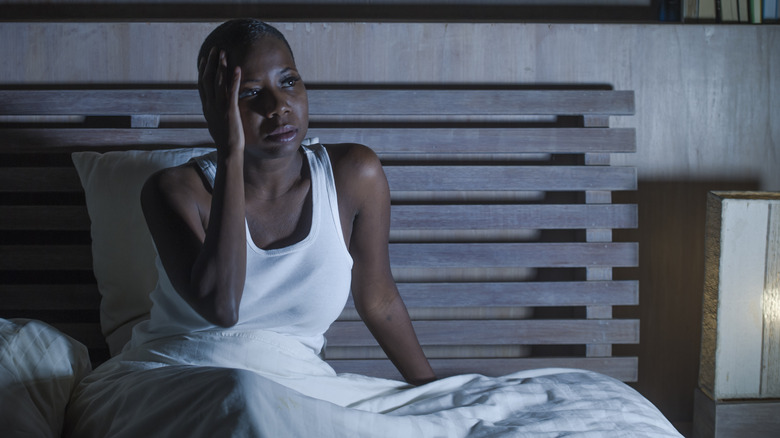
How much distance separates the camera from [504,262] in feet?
6.29

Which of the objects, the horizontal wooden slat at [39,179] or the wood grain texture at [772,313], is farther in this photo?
the horizontal wooden slat at [39,179]

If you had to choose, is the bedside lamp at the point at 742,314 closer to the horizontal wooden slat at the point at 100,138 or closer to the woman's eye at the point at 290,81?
the woman's eye at the point at 290,81

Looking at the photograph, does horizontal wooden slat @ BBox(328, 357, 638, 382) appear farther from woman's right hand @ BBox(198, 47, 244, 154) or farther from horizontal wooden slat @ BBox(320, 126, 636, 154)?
→ woman's right hand @ BBox(198, 47, 244, 154)

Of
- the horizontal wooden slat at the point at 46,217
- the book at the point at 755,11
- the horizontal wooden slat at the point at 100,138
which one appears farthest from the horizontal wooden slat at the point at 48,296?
the book at the point at 755,11

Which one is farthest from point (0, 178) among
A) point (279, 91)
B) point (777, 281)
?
point (777, 281)

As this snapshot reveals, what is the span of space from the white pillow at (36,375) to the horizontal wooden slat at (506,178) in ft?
3.08

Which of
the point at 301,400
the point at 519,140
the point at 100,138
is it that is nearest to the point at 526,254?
the point at 519,140

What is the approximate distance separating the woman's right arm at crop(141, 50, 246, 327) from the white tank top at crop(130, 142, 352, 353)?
9cm

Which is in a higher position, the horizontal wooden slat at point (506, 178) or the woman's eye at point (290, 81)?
the woman's eye at point (290, 81)

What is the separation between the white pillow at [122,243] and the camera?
1.61 metres

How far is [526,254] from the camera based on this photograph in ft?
6.29

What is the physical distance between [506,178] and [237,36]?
3.09 ft

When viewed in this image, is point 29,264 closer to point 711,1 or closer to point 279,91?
point 279,91

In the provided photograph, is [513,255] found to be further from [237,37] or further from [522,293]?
[237,37]
